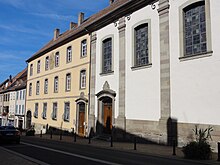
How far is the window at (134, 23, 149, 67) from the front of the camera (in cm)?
1720

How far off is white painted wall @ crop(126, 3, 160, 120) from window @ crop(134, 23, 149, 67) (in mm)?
297

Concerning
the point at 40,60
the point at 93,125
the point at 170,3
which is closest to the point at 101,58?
the point at 93,125

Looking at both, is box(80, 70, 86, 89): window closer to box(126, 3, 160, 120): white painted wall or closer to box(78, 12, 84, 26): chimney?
box(126, 3, 160, 120): white painted wall

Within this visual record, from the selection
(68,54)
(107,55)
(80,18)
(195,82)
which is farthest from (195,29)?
(80,18)

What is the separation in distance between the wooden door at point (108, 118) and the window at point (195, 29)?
8067 mm

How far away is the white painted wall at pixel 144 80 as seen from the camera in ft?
51.8

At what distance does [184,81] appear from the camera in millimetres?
14039

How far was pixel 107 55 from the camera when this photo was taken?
21109mm

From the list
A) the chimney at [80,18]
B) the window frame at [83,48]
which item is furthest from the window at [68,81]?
the chimney at [80,18]

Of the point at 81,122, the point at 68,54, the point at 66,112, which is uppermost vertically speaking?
the point at 68,54

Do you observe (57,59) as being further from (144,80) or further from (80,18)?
(144,80)

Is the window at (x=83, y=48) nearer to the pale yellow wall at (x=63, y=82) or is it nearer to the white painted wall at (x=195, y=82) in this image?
the pale yellow wall at (x=63, y=82)

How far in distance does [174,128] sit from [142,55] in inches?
221

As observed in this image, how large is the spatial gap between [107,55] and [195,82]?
9.24 m
